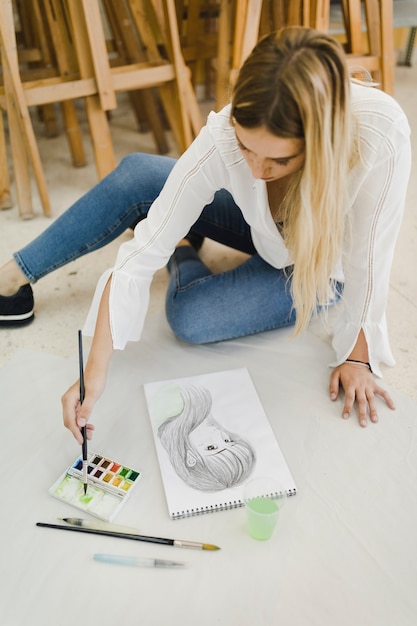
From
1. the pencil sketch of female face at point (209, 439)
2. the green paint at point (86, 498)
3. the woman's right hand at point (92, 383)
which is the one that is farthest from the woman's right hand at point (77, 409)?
the pencil sketch of female face at point (209, 439)

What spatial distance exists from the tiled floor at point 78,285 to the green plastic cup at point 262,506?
43 cm

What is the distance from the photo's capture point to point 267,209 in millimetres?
1135

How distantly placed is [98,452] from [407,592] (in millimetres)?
621

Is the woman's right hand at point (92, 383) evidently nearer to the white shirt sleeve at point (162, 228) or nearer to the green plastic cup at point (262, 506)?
the white shirt sleeve at point (162, 228)

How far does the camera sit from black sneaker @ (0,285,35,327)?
4.94 ft

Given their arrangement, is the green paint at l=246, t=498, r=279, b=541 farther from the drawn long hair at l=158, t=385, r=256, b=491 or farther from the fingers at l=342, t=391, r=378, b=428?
the fingers at l=342, t=391, r=378, b=428

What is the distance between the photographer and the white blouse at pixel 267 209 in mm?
1008

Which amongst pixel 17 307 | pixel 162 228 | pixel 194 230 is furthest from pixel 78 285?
pixel 162 228

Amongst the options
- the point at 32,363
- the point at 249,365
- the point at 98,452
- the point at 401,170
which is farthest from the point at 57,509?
the point at 401,170

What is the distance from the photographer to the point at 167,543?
1.03 meters

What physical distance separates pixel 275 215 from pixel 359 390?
0.42 meters

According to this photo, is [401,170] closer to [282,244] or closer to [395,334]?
[282,244]

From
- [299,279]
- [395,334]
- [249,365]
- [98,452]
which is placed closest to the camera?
[299,279]

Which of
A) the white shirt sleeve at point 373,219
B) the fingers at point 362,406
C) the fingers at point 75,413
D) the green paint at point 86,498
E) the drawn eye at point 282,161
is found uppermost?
the drawn eye at point 282,161
